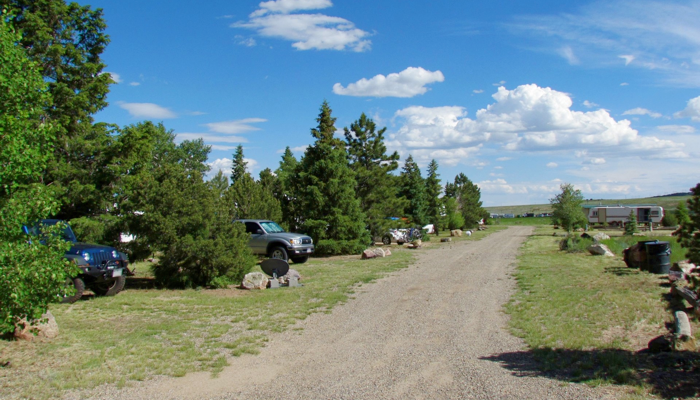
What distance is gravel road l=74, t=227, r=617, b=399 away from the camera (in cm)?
512

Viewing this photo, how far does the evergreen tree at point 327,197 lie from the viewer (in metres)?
24.2

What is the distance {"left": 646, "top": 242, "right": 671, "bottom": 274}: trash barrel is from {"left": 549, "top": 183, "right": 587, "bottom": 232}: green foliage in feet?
82.7

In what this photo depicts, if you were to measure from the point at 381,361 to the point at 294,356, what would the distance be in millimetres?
1204

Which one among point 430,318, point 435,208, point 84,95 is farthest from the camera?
point 435,208

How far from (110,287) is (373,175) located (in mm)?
19923

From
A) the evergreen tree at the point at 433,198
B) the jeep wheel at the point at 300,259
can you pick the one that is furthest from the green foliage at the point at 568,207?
the jeep wheel at the point at 300,259

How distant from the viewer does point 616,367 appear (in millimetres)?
5648

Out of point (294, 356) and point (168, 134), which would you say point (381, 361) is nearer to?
point (294, 356)

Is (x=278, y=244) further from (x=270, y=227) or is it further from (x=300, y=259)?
(x=270, y=227)

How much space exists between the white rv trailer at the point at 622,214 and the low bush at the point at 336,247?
156 ft

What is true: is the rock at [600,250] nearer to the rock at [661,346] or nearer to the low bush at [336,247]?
the low bush at [336,247]

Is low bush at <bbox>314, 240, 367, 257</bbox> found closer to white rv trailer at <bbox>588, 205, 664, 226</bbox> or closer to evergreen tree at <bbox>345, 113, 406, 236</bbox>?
evergreen tree at <bbox>345, 113, 406, 236</bbox>

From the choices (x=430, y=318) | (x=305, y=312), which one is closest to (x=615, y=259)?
(x=430, y=318)

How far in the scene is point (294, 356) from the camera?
6.60 meters
